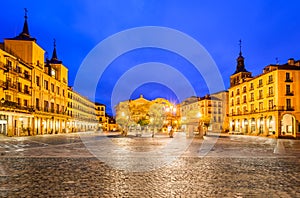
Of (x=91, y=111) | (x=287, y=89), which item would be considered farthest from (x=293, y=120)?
(x=91, y=111)

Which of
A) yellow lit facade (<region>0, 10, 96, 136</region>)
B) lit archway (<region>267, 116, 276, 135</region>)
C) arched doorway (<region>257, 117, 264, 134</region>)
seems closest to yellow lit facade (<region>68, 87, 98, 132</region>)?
yellow lit facade (<region>0, 10, 96, 136</region>)

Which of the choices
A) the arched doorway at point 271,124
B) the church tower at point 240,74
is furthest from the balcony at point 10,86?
the church tower at point 240,74

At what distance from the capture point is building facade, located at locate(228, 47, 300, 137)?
175 feet

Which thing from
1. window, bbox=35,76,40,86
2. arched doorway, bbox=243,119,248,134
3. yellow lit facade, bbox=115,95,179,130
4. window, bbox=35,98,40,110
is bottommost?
arched doorway, bbox=243,119,248,134

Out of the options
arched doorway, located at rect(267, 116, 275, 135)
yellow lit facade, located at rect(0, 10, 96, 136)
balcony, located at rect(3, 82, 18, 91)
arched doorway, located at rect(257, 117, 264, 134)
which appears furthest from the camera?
arched doorway, located at rect(257, 117, 264, 134)

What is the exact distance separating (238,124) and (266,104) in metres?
18.2

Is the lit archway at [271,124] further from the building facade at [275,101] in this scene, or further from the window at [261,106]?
the window at [261,106]

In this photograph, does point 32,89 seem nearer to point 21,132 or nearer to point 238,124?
point 21,132

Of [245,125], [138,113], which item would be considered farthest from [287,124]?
[138,113]

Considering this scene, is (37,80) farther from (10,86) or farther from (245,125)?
(245,125)

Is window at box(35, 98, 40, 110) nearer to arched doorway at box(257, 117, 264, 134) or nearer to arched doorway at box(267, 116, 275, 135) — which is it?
arched doorway at box(267, 116, 275, 135)

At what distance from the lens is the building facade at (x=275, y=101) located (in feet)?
175

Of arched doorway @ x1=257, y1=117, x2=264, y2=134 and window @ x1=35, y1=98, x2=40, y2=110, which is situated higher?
window @ x1=35, y1=98, x2=40, y2=110

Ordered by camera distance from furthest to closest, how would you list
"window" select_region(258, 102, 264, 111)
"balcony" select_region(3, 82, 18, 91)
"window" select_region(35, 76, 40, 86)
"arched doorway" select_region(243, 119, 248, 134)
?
"arched doorway" select_region(243, 119, 248, 134)
"window" select_region(258, 102, 264, 111)
"window" select_region(35, 76, 40, 86)
"balcony" select_region(3, 82, 18, 91)
